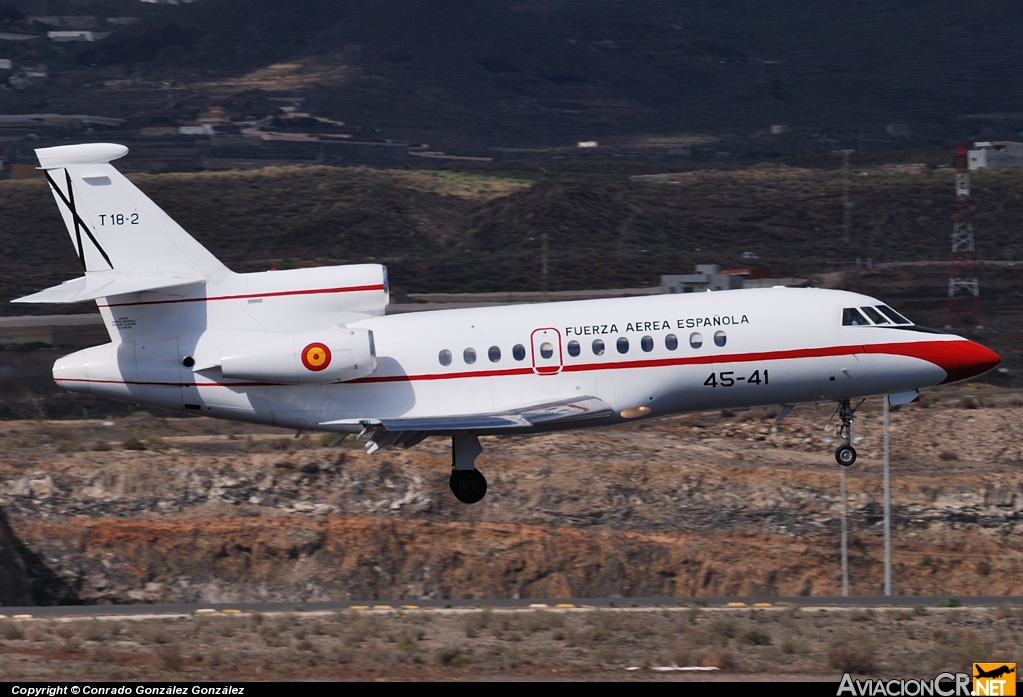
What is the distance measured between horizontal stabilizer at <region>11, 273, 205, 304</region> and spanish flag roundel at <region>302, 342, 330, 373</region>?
339 centimetres

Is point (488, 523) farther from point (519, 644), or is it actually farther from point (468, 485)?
point (519, 644)

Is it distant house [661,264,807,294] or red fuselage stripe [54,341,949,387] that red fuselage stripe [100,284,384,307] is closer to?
red fuselage stripe [54,341,949,387]

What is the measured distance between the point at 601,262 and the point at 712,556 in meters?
48.0

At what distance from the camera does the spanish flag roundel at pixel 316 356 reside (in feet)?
92.8

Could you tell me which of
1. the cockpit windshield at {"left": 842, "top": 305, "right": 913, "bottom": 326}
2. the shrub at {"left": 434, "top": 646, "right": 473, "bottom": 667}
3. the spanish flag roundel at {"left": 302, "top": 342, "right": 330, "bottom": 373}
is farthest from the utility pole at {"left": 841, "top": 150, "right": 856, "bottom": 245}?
the shrub at {"left": 434, "top": 646, "right": 473, "bottom": 667}

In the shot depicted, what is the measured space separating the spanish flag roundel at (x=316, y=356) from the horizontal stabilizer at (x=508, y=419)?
1350 millimetres

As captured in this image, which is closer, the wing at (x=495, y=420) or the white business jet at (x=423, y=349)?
the wing at (x=495, y=420)

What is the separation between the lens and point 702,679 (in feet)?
78.9

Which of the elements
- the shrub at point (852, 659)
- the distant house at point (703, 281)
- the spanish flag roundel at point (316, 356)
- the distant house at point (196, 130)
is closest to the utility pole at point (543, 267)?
the distant house at point (703, 281)

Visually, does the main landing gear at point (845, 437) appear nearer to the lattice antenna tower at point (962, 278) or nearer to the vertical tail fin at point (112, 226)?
the vertical tail fin at point (112, 226)

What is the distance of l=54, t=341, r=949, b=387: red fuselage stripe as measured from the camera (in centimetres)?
2850

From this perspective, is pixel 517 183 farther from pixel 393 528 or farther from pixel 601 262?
pixel 393 528

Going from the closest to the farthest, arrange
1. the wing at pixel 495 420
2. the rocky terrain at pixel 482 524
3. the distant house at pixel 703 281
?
the wing at pixel 495 420
the rocky terrain at pixel 482 524
the distant house at pixel 703 281

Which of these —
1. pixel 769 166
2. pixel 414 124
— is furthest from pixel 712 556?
pixel 414 124
